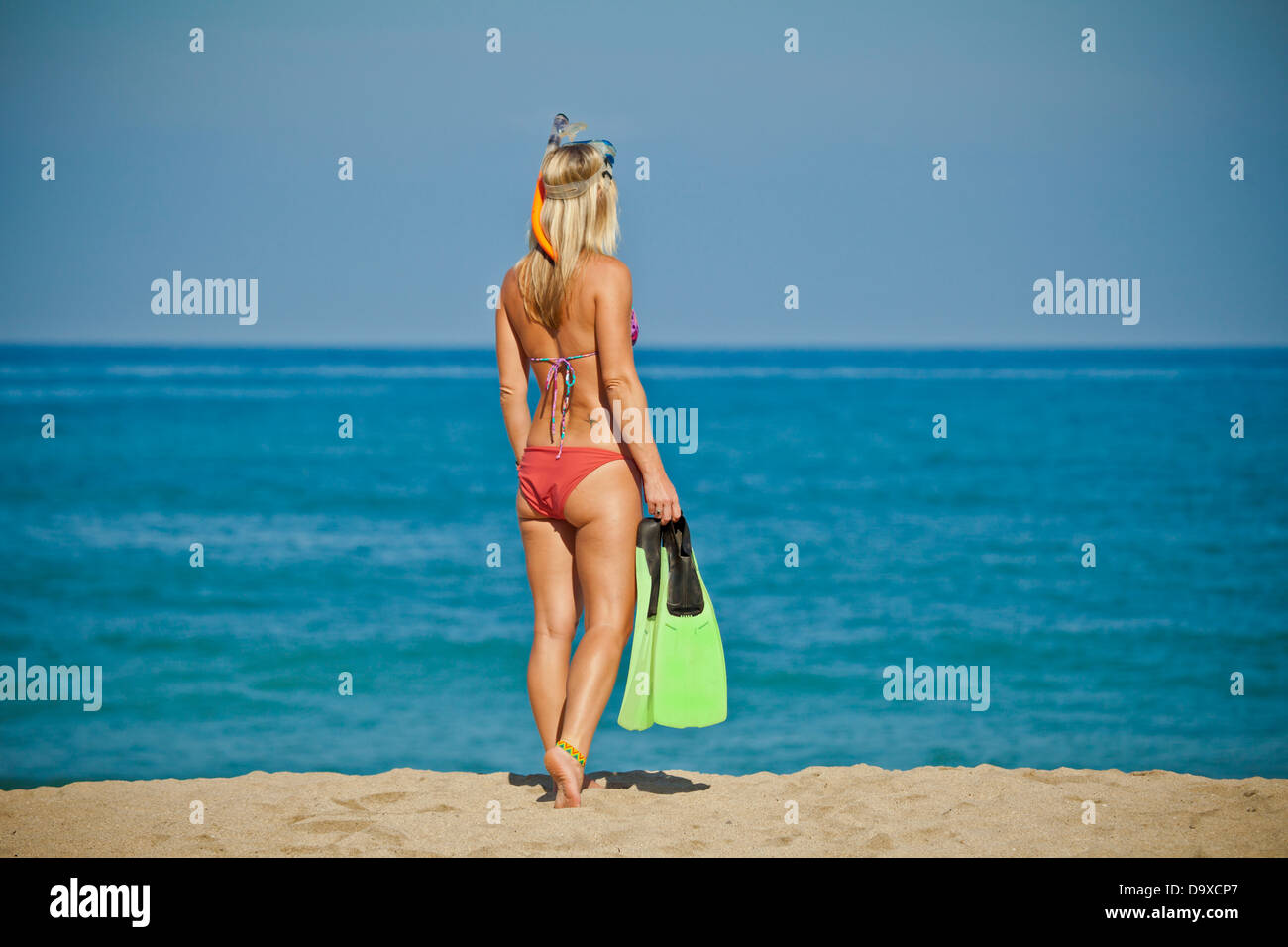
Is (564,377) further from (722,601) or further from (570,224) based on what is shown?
(722,601)

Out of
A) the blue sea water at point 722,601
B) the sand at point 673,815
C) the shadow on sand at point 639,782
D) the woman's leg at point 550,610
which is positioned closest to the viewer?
the sand at point 673,815

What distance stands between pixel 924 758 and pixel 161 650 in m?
5.54

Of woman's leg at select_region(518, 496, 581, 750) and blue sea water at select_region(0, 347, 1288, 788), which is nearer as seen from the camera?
woman's leg at select_region(518, 496, 581, 750)

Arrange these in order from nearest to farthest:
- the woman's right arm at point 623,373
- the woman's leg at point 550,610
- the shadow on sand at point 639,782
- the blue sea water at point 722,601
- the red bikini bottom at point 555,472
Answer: the woman's right arm at point 623,373, the red bikini bottom at point 555,472, the woman's leg at point 550,610, the shadow on sand at point 639,782, the blue sea water at point 722,601

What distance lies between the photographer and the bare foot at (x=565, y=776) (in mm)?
4648

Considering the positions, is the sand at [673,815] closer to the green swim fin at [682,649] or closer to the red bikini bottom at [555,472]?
the green swim fin at [682,649]

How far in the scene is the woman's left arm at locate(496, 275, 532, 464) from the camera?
4934mm

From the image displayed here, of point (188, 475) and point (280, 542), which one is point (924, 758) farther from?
point (188, 475)

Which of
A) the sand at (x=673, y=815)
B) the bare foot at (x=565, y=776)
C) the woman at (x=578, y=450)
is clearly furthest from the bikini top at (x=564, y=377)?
the sand at (x=673, y=815)

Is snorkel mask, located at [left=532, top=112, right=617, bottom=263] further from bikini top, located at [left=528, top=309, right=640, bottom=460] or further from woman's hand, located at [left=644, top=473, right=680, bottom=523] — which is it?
woman's hand, located at [left=644, top=473, right=680, bottom=523]

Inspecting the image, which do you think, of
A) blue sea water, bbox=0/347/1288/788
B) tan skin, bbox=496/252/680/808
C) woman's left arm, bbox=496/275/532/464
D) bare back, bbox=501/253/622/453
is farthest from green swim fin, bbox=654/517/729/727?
blue sea water, bbox=0/347/1288/788

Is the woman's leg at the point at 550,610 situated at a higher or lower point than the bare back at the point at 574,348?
lower

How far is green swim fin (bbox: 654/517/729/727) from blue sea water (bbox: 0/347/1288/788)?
187 cm

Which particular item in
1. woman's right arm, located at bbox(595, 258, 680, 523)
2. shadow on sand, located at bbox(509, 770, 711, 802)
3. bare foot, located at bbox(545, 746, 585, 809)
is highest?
woman's right arm, located at bbox(595, 258, 680, 523)
